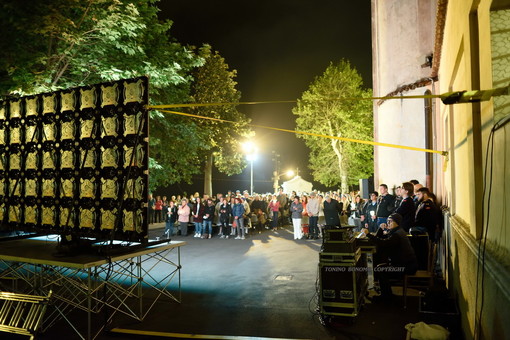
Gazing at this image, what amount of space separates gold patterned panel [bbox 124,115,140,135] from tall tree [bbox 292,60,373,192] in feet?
108

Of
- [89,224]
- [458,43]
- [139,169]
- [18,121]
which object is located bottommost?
[89,224]

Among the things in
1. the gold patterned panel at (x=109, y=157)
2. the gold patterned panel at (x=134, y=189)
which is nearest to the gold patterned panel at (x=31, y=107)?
the gold patterned panel at (x=109, y=157)

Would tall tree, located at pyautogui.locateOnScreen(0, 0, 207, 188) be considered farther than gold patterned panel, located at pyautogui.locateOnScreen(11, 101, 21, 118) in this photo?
Yes

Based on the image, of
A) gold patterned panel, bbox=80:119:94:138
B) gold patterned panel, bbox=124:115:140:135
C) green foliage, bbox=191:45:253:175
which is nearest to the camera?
gold patterned panel, bbox=124:115:140:135

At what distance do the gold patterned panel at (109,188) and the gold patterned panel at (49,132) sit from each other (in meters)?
1.84

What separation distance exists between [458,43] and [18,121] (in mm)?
9125

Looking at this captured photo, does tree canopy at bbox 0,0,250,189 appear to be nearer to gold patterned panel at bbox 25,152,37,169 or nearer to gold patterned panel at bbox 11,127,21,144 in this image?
gold patterned panel at bbox 11,127,21,144

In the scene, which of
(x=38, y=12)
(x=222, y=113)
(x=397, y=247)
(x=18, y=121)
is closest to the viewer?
(x=397, y=247)

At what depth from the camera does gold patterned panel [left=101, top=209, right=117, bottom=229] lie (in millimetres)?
6504

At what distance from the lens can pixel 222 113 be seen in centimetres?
3097

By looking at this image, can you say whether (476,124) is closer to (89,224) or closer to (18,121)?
(89,224)

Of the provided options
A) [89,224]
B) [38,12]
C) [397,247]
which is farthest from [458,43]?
[38,12]

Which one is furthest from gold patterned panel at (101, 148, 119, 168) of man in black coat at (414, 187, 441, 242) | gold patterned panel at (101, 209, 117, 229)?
man in black coat at (414, 187, 441, 242)

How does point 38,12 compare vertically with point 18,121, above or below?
above
